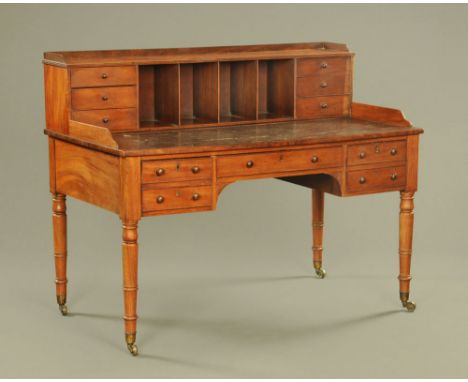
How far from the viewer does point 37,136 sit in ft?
29.0

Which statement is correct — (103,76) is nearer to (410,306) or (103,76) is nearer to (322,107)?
(322,107)

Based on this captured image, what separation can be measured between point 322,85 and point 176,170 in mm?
1449

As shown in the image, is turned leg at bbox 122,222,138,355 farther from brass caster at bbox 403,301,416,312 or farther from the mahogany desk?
brass caster at bbox 403,301,416,312

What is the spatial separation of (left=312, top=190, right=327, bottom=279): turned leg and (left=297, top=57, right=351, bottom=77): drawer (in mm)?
859

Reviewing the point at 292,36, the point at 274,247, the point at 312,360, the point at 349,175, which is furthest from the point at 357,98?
the point at 312,360

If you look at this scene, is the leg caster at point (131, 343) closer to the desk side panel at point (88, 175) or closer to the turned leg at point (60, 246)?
the desk side panel at point (88, 175)

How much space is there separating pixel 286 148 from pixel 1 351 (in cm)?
177

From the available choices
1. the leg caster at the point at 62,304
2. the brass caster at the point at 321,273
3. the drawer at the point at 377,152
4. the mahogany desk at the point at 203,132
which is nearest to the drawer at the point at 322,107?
the mahogany desk at the point at 203,132

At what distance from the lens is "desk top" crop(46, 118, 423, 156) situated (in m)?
6.71

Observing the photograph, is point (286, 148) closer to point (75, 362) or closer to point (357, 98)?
point (75, 362)

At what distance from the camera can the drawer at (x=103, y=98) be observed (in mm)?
7086

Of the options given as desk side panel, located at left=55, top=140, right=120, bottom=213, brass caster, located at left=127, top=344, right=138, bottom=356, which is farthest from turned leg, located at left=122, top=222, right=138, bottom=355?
desk side panel, located at left=55, top=140, right=120, bottom=213

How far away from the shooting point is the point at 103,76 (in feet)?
23.4

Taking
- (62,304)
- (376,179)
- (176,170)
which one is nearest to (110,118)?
(176,170)
